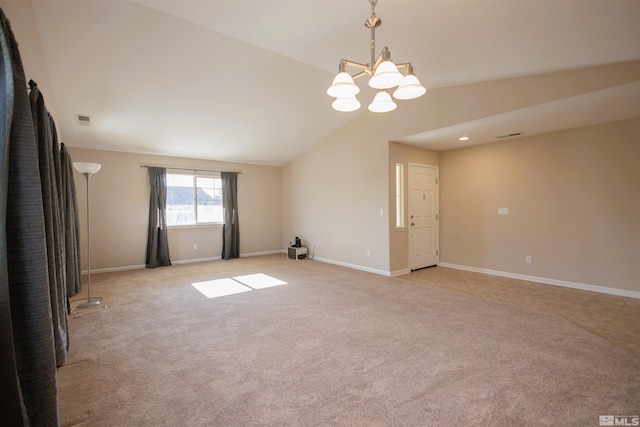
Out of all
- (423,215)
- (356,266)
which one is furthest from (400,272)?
(423,215)

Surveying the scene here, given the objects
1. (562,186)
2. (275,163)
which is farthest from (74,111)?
(562,186)

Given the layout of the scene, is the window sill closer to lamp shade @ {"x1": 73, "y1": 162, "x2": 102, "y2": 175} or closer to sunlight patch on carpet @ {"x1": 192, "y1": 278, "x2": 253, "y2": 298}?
sunlight patch on carpet @ {"x1": 192, "y1": 278, "x2": 253, "y2": 298}

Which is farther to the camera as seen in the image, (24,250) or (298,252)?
(298,252)

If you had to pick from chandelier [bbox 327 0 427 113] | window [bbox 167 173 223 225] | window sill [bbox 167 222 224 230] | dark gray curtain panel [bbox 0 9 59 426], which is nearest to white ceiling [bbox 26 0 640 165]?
chandelier [bbox 327 0 427 113]

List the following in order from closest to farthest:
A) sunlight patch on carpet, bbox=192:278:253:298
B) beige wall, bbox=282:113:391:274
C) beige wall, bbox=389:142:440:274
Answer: sunlight patch on carpet, bbox=192:278:253:298 < beige wall, bbox=389:142:440:274 < beige wall, bbox=282:113:391:274

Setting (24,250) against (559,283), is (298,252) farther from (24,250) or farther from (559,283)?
(24,250)

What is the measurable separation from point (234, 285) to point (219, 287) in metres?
0.23

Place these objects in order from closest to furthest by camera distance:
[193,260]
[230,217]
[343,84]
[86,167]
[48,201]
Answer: [48,201] → [343,84] → [86,167] → [193,260] → [230,217]

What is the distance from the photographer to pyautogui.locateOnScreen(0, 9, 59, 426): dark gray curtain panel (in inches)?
45.6

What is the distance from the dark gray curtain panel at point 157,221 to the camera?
20.4 ft

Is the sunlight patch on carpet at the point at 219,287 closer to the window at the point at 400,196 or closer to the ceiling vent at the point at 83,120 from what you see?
the window at the point at 400,196

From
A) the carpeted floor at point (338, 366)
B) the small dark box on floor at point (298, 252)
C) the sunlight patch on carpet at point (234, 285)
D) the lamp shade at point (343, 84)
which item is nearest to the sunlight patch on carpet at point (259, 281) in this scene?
the sunlight patch on carpet at point (234, 285)

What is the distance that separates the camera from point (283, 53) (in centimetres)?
359

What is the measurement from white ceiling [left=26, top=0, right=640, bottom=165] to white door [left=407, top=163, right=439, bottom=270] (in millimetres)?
744
